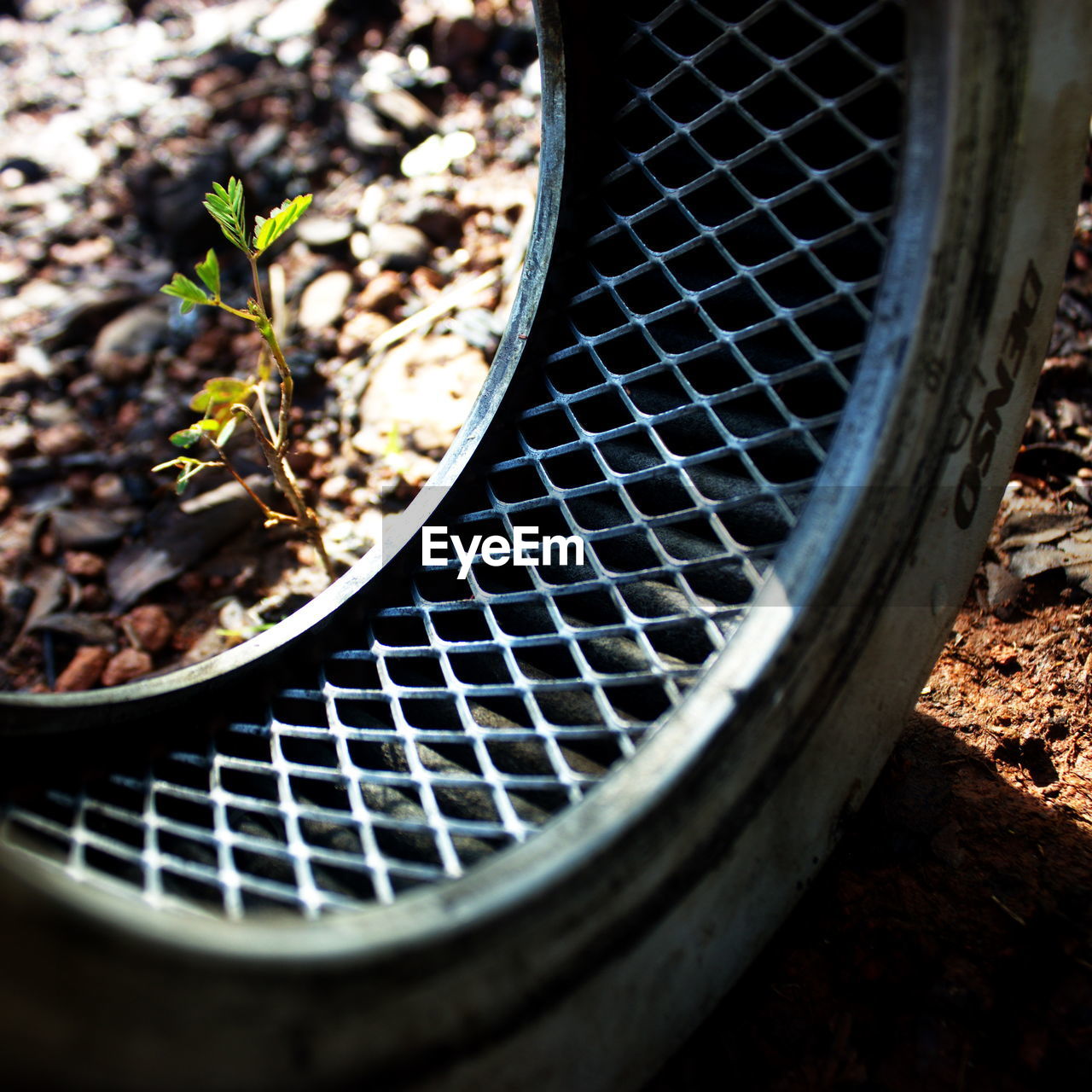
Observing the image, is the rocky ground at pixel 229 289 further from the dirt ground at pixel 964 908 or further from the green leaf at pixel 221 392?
the dirt ground at pixel 964 908

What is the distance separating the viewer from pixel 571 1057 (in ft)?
3.54

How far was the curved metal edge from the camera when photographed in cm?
148

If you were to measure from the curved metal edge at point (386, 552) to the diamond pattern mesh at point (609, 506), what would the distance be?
4 cm

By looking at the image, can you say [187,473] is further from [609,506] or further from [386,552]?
[609,506]

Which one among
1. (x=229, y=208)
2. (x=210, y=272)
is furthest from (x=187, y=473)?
(x=229, y=208)

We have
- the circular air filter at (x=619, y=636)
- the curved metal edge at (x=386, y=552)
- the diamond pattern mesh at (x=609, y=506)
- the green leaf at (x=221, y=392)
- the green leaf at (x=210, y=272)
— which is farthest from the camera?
the green leaf at (x=221, y=392)

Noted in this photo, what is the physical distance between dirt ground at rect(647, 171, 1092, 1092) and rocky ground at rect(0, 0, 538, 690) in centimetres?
145

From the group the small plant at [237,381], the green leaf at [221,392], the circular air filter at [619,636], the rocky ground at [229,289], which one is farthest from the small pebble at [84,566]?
the circular air filter at [619,636]

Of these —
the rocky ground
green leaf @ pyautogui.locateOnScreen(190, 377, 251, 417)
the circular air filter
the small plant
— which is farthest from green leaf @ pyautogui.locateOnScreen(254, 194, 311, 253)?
the rocky ground

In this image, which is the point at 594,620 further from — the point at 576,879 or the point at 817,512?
the point at 576,879

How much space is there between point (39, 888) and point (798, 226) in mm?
1440

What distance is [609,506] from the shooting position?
160 cm

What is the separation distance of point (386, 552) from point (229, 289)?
1.96 meters

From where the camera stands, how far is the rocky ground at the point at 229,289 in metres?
2.45
